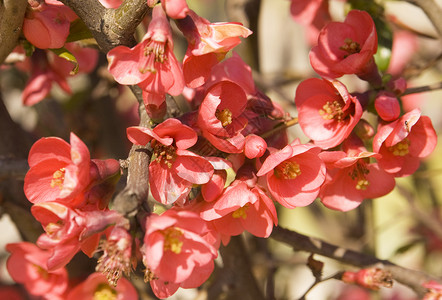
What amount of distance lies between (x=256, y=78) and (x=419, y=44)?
1130mm

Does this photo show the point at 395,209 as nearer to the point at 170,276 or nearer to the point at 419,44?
the point at 419,44

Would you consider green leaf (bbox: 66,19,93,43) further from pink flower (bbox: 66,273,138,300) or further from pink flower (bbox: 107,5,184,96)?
pink flower (bbox: 66,273,138,300)

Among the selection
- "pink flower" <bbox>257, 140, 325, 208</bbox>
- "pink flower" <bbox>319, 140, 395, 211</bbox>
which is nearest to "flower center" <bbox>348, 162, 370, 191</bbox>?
"pink flower" <bbox>319, 140, 395, 211</bbox>

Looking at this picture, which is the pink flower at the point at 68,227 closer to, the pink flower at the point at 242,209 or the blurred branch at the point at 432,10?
the pink flower at the point at 242,209

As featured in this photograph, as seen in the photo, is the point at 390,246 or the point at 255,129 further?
the point at 390,246

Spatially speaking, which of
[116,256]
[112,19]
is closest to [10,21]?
[112,19]

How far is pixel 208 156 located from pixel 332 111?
0.87 feet

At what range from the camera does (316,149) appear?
0.82 metres

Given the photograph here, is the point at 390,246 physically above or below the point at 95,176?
below

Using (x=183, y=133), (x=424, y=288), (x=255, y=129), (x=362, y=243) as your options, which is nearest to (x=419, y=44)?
(x=362, y=243)

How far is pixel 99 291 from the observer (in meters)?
1.11

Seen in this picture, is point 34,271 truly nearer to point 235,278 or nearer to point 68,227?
point 235,278

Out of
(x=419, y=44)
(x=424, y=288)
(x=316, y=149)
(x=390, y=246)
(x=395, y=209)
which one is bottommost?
(x=390, y=246)

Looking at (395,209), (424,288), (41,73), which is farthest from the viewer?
(395,209)
